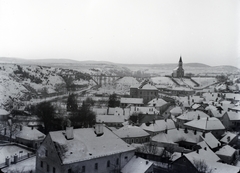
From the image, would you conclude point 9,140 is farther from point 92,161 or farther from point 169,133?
point 169,133

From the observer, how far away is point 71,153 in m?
22.8

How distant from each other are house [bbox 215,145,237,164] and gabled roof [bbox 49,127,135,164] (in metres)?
13.1

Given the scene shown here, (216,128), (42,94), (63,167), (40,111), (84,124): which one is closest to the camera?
(63,167)

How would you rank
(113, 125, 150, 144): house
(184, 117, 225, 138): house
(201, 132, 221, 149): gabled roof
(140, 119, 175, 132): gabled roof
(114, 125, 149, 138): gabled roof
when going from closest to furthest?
1. (201, 132, 221, 149): gabled roof
2. (113, 125, 150, 144): house
3. (114, 125, 149, 138): gabled roof
4. (140, 119, 175, 132): gabled roof
5. (184, 117, 225, 138): house

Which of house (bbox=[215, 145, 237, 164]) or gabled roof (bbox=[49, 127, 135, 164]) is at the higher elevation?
gabled roof (bbox=[49, 127, 135, 164])

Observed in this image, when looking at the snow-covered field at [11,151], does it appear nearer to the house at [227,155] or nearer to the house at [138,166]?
the house at [138,166]

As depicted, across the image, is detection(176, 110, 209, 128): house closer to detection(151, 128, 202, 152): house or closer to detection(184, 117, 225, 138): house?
detection(184, 117, 225, 138): house

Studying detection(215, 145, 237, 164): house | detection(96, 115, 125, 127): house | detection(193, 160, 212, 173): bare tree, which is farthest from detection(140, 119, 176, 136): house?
detection(193, 160, 212, 173): bare tree

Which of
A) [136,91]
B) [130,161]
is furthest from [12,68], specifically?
[130,161]

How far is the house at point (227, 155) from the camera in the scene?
32.2 meters

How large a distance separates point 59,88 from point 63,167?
75090mm

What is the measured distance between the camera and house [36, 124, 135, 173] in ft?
73.8

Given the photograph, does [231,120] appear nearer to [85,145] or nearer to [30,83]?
[85,145]

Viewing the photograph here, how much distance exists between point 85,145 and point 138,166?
16.8 feet
